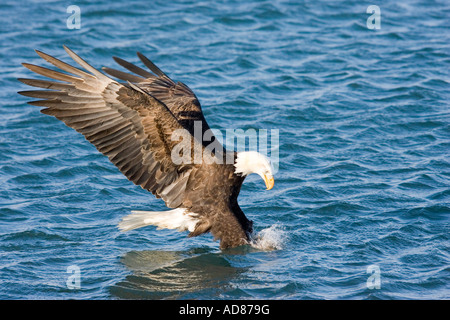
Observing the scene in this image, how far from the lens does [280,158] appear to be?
1009 centimetres

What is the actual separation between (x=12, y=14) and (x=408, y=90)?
308 inches

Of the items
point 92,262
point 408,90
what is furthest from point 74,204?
point 408,90

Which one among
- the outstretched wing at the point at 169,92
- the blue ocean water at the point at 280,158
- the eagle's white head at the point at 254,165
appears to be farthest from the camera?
the outstretched wing at the point at 169,92

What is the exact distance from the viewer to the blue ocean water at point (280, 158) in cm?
707

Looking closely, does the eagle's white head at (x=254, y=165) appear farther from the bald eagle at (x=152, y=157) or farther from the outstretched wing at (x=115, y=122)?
the outstretched wing at (x=115, y=122)

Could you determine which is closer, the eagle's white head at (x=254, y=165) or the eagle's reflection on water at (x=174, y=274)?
the eagle's reflection on water at (x=174, y=274)

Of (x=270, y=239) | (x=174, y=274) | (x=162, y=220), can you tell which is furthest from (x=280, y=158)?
(x=174, y=274)

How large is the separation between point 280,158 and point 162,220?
307 cm

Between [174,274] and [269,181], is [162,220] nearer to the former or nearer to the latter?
[174,274]

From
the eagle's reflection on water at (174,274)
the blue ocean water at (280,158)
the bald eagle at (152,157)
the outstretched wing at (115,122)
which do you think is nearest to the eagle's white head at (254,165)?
the bald eagle at (152,157)

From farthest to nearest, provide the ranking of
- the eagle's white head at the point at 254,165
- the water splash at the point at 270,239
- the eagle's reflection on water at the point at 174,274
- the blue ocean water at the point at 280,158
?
the water splash at the point at 270,239 → the eagle's white head at the point at 254,165 → the blue ocean water at the point at 280,158 → the eagle's reflection on water at the point at 174,274

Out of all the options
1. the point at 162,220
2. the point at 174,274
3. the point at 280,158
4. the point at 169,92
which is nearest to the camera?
the point at 174,274

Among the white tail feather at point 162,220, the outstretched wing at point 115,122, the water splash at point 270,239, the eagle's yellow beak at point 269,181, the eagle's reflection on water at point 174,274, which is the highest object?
the outstretched wing at point 115,122

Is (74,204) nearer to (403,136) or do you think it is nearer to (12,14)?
(403,136)
